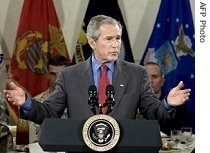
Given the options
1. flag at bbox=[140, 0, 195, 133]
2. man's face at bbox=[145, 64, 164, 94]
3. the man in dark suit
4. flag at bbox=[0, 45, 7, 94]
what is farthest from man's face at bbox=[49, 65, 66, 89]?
the man in dark suit

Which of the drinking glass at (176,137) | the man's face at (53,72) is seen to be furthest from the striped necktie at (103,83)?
the man's face at (53,72)

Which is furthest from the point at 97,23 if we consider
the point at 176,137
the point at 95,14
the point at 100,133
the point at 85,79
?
the point at 95,14

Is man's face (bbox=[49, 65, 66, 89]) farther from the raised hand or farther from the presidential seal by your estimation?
the presidential seal

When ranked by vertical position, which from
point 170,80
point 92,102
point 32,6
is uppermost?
point 32,6

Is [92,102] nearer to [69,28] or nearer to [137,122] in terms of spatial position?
[137,122]

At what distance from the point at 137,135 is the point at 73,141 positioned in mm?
202

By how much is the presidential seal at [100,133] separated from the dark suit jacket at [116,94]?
61cm

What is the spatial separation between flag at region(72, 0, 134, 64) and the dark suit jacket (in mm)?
2157

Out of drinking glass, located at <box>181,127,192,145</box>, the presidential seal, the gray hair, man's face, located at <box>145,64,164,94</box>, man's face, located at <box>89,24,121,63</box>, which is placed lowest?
drinking glass, located at <box>181,127,192,145</box>

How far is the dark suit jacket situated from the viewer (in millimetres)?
2088

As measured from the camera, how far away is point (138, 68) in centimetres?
222

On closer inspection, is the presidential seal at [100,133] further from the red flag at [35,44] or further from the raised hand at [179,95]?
the red flag at [35,44]

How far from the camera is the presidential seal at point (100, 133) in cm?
143

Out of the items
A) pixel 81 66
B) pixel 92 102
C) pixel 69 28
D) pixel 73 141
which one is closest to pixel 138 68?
pixel 81 66
